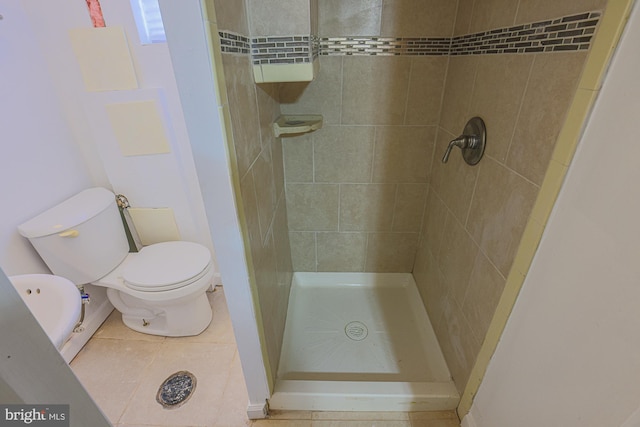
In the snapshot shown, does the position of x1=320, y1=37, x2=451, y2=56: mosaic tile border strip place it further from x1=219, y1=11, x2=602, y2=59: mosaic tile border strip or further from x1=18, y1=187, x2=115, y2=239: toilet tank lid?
x1=18, y1=187, x2=115, y2=239: toilet tank lid

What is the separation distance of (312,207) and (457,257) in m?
0.79

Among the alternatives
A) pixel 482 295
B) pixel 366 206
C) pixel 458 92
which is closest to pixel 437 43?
pixel 458 92

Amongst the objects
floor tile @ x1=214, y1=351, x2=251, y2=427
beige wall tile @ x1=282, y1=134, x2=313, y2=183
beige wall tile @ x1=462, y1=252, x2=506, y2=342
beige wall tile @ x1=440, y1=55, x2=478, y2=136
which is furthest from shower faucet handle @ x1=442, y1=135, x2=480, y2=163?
floor tile @ x1=214, y1=351, x2=251, y2=427

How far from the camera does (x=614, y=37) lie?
0.52 meters

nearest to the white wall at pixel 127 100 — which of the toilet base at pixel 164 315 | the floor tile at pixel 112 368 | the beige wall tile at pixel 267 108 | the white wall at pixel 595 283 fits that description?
the toilet base at pixel 164 315

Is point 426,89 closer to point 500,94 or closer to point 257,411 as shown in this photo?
point 500,94

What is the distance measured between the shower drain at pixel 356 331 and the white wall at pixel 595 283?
83 cm

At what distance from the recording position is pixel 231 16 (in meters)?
0.68

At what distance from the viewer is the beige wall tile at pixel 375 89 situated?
Result: 129 centimetres

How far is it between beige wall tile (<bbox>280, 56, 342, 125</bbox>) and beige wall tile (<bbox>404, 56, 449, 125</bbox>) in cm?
34

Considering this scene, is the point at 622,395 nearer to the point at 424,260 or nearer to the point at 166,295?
the point at 424,260

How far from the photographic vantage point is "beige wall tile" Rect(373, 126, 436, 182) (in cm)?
143

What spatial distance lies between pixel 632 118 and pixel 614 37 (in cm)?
16

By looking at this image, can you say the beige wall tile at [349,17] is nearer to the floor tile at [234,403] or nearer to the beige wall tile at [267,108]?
the beige wall tile at [267,108]
